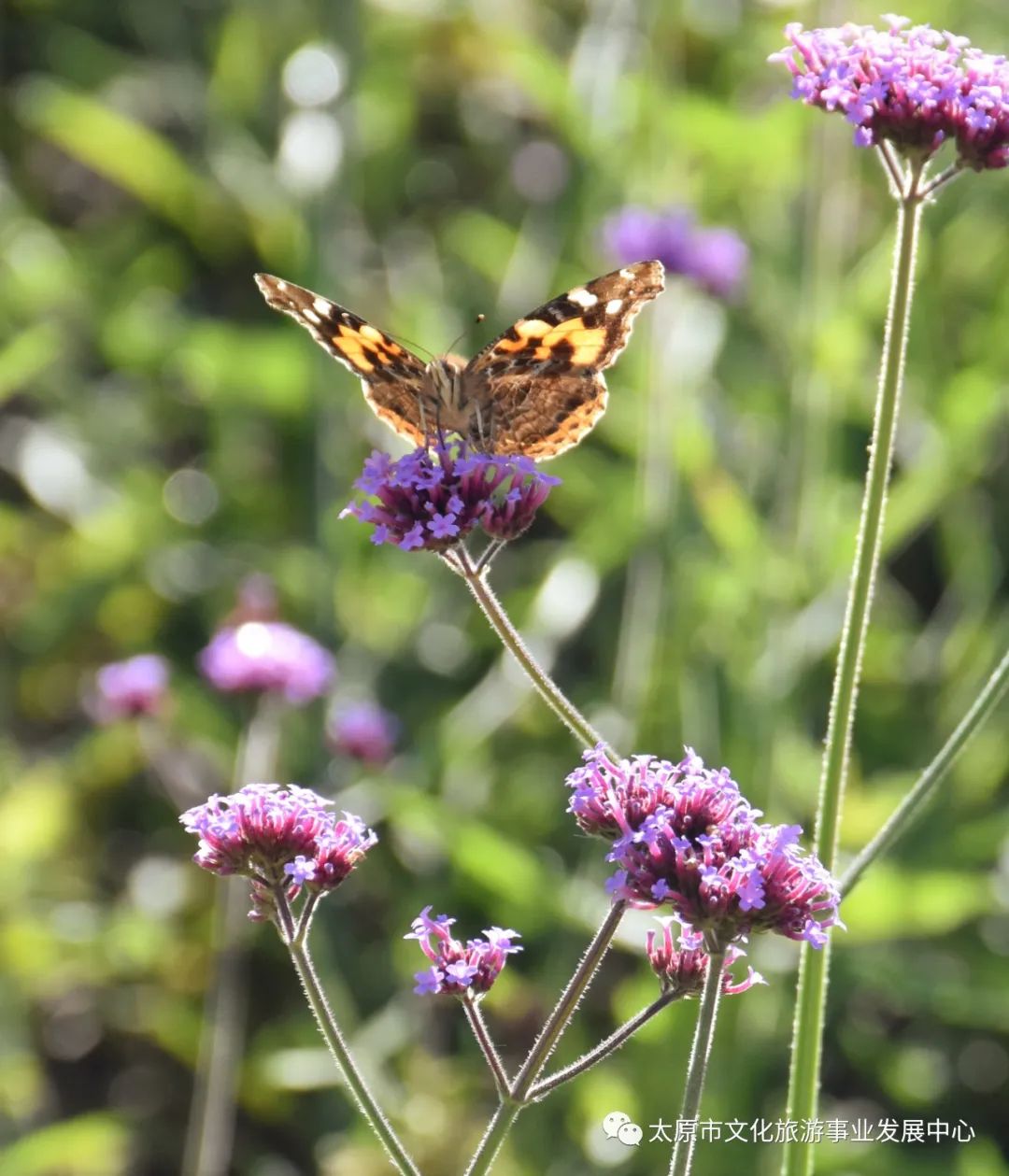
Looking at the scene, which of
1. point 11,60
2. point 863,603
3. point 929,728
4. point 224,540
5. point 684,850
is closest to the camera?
point 684,850

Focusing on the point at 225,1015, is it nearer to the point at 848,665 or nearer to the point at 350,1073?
the point at 350,1073

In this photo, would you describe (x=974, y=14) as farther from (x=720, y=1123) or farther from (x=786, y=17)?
(x=720, y=1123)

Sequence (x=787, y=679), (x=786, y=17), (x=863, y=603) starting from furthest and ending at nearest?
(x=786, y=17)
(x=787, y=679)
(x=863, y=603)

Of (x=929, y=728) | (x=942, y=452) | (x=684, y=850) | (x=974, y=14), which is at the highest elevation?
(x=974, y=14)

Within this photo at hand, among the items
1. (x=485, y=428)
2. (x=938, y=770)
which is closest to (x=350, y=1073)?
(x=938, y=770)

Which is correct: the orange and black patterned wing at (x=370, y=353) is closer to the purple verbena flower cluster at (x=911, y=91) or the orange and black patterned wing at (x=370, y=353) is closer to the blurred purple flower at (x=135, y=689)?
the purple verbena flower cluster at (x=911, y=91)

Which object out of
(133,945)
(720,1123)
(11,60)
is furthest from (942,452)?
(11,60)

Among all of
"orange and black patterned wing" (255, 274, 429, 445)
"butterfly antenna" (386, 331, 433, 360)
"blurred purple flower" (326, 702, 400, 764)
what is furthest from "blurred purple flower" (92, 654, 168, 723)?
"orange and black patterned wing" (255, 274, 429, 445)
